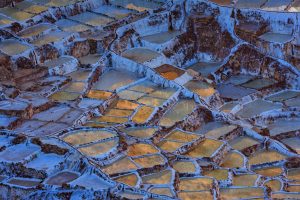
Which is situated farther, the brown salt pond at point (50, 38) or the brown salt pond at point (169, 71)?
the brown salt pond at point (50, 38)

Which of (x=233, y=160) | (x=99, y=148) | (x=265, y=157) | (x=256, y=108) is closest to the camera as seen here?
(x=99, y=148)

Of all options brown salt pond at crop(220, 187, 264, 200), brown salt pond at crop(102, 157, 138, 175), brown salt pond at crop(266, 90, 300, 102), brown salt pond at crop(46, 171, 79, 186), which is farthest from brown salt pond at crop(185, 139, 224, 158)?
brown salt pond at crop(266, 90, 300, 102)

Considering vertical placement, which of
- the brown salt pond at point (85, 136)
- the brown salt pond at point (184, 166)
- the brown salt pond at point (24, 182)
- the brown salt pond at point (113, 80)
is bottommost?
the brown salt pond at point (184, 166)

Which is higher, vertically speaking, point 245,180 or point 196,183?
point 196,183

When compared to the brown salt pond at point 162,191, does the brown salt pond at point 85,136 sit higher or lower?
higher

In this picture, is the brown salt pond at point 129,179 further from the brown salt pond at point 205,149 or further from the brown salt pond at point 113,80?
the brown salt pond at point 113,80

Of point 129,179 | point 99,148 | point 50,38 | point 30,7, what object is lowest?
point 129,179

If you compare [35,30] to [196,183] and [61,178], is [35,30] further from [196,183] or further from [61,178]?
[196,183]

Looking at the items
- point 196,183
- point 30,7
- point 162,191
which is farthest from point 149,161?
point 30,7

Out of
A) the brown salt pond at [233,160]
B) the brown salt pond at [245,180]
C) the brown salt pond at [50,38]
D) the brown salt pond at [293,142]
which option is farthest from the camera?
the brown salt pond at [50,38]

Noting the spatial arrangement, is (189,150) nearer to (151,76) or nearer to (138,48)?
(151,76)

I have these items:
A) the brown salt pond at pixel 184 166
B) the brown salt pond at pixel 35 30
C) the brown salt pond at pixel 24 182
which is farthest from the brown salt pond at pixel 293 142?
the brown salt pond at pixel 35 30
